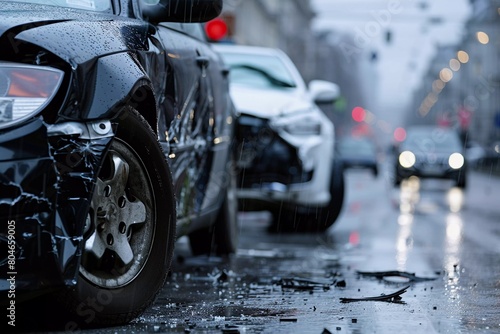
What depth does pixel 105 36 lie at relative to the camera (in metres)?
4.29

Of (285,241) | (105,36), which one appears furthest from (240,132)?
(105,36)

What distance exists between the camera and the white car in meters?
9.92

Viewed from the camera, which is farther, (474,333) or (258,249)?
(258,249)

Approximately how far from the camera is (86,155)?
3826mm

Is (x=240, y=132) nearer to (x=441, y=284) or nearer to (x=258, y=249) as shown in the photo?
(x=258, y=249)

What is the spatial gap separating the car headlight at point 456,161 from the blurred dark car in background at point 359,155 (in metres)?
14.9

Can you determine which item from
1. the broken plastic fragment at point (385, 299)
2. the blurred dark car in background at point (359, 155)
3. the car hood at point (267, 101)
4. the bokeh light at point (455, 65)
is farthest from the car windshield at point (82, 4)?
the bokeh light at point (455, 65)

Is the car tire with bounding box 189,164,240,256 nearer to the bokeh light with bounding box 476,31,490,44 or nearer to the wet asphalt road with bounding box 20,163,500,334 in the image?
the wet asphalt road with bounding box 20,163,500,334

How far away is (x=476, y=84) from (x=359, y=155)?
219ft

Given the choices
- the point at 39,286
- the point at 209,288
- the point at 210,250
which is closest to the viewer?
the point at 39,286

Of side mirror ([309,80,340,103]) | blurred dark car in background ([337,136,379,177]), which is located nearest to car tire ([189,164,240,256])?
side mirror ([309,80,340,103])

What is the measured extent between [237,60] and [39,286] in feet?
24.8

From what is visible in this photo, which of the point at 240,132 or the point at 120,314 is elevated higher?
the point at 240,132

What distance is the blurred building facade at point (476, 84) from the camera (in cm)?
8862
